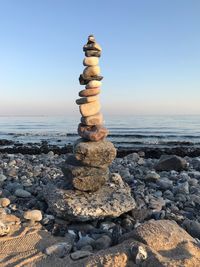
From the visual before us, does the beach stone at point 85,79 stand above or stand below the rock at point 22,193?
above

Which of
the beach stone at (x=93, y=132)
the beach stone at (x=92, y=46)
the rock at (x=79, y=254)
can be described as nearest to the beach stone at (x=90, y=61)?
the beach stone at (x=92, y=46)

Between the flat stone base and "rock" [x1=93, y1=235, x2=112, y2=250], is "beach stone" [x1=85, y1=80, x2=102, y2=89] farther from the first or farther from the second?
"rock" [x1=93, y1=235, x2=112, y2=250]

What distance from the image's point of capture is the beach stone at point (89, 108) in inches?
297

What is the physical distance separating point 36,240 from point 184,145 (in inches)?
1050

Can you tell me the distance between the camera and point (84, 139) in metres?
7.77

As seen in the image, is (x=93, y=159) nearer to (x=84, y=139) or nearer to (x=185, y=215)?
(x=84, y=139)

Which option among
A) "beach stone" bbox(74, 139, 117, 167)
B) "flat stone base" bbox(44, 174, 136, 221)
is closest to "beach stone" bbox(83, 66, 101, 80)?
"beach stone" bbox(74, 139, 117, 167)

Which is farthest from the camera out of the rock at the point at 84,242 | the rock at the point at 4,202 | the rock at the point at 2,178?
the rock at the point at 2,178

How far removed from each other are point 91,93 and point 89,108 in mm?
321

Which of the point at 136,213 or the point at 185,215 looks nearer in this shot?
the point at 136,213

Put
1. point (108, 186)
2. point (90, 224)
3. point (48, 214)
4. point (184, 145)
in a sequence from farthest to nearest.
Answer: point (184, 145)
point (108, 186)
point (48, 214)
point (90, 224)

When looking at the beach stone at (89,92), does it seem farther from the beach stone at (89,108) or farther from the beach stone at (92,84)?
the beach stone at (89,108)

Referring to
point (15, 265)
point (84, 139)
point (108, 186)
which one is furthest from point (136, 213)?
point (15, 265)

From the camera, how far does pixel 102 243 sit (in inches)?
225
